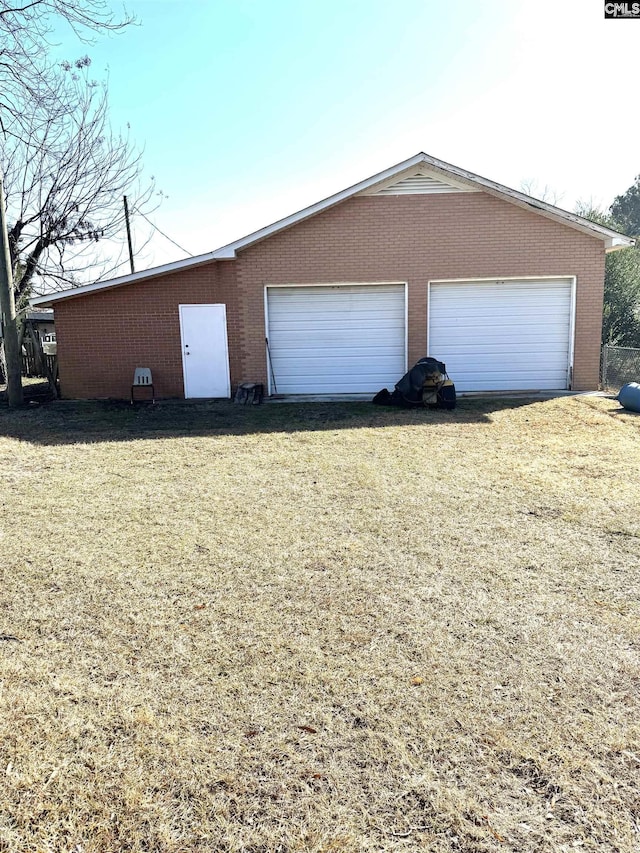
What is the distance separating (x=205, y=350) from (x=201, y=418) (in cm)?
269

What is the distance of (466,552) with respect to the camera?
411 cm

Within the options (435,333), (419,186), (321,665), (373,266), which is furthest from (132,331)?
(321,665)

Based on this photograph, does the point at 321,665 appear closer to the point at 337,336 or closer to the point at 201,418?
the point at 201,418

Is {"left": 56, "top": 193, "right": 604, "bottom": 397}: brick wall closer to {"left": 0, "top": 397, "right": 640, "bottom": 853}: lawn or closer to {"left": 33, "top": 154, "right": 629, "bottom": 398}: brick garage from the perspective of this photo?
{"left": 33, "top": 154, "right": 629, "bottom": 398}: brick garage

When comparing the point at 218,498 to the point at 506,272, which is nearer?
the point at 218,498

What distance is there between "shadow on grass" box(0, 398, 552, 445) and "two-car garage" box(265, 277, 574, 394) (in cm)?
98

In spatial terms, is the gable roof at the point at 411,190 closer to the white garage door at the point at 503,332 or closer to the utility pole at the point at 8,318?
the utility pole at the point at 8,318

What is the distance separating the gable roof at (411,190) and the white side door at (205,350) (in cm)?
107

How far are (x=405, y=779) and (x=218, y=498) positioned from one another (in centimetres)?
373

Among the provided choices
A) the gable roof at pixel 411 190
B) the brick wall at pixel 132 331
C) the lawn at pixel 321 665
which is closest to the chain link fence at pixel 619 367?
the gable roof at pixel 411 190

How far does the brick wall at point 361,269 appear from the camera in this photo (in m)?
11.6

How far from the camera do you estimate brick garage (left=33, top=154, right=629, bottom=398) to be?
11547 mm

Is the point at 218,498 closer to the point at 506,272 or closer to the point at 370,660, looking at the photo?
the point at 370,660

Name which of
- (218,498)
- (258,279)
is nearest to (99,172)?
(258,279)
